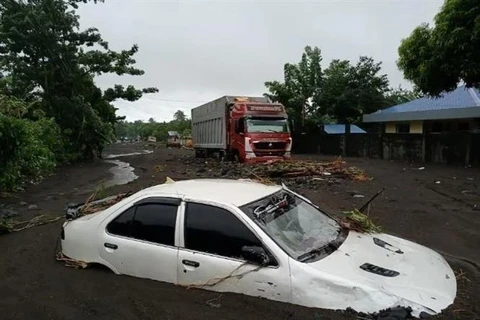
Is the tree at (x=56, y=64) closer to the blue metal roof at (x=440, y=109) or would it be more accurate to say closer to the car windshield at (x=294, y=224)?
the blue metal roof at (x=440, y=109)

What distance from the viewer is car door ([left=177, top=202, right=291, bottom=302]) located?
12.0ft

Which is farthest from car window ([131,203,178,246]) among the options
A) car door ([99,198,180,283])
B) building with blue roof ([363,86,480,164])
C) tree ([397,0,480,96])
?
building with blue roof ([363,86,480,164])

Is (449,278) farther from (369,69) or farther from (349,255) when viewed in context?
(369,69)

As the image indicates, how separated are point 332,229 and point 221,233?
4.36ft

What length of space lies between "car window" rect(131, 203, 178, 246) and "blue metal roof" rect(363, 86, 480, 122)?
22.6 m

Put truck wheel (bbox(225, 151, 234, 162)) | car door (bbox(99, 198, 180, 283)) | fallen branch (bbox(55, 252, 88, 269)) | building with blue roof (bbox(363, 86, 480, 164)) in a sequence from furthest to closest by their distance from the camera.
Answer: truck wheel (bbox(225, 151, 234, 162)) < building with blue roof (bbox(363, 86, 480, 164)) < fallen branch (bbox(55, 252, 88, 269)) < car door (bbox(99, 198, 180, 283))

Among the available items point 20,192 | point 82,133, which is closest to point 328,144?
point 82,133

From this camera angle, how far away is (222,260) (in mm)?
3920

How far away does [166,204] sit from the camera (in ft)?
14.7

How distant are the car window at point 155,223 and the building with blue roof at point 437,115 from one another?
76.7 ft

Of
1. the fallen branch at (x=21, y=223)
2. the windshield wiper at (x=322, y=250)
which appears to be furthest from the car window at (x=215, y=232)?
the fallen branch at (x=21, y=223)

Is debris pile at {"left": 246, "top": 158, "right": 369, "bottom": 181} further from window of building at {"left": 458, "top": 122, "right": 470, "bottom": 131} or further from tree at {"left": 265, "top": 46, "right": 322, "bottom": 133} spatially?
tree at {"left": 265, "top": 46, "right": 322, "bottom": 133}

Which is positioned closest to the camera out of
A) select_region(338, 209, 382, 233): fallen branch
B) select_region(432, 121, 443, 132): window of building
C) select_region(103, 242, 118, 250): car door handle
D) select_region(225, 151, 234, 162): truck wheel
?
select_region(103, 242, 118, 250): car door handle

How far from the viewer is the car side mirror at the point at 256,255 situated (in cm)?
370
